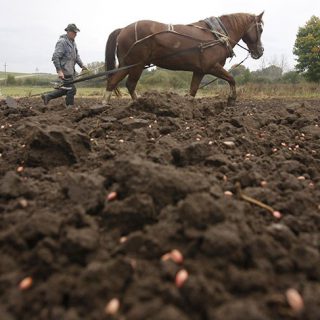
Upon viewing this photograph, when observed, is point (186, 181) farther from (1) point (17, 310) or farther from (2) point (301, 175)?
(2) point (301, 175)

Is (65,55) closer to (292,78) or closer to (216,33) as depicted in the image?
(216,33)

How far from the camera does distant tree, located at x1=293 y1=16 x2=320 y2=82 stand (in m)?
26.4

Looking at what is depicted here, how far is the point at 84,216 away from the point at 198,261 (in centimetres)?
57

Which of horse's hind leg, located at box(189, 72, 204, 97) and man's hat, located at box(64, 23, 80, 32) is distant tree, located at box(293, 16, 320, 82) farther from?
man's hat, located at box(64, 23, 80, 32)

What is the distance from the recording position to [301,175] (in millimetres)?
2754

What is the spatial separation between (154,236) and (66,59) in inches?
249

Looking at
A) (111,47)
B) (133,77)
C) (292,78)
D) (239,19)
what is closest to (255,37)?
(239,19)

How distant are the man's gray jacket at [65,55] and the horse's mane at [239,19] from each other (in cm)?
293

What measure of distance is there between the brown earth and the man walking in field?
182 inches

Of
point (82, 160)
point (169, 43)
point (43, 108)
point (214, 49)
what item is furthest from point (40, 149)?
point (214, 49)

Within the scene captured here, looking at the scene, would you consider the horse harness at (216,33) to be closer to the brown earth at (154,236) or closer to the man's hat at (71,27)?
the man's hat at (71,27)

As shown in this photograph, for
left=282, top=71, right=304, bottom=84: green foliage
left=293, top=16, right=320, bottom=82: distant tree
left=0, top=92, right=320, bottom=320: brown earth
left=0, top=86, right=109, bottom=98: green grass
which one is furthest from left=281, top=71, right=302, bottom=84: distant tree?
left=0, top=92, right=320, bottom=320: brown earth

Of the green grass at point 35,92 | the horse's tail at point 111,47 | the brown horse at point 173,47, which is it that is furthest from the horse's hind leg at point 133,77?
the green grass at point 35,92

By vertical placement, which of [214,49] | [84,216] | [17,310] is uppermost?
[214,49]
